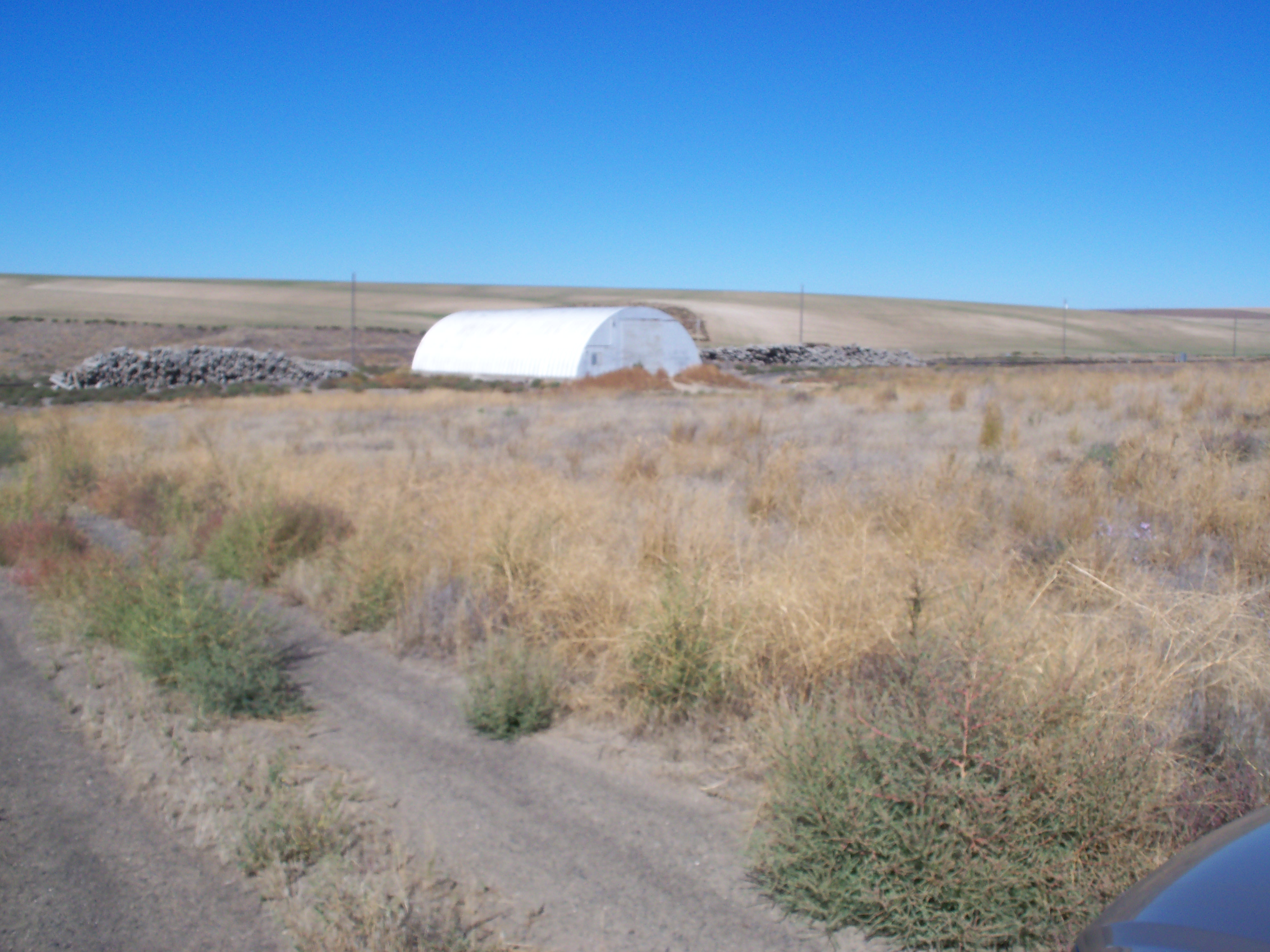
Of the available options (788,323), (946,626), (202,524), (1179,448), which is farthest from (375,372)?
(788,323)

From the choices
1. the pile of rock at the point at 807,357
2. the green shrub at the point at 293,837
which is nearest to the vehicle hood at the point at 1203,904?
the green shrub at the point at 293,837

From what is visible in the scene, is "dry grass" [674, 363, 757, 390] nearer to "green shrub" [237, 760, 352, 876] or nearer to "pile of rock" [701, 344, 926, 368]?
"pile of rock" [701, 344, 926, 368]

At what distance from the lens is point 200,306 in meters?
110

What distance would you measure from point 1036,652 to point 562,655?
2.86 m

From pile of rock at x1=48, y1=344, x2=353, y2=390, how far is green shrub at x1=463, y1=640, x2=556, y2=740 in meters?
35.9

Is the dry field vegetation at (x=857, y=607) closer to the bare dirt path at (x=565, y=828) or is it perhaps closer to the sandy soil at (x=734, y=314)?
the bare dirt path at (x=565, y=828)

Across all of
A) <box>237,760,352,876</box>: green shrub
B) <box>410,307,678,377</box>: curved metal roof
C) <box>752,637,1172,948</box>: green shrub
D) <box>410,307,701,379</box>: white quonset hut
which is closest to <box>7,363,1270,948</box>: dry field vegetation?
<box>752,637,1172,948</box>: green shrub

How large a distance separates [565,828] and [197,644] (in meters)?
3.00

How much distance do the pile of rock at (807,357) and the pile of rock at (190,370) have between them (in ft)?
74.6

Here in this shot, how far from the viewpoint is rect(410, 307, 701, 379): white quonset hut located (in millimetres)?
36938

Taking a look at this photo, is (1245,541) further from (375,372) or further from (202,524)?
(375,372)

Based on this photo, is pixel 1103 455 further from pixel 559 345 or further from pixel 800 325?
pixel 800 325

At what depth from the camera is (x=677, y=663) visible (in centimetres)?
515

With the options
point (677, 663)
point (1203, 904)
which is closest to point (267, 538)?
point (677, 663)
